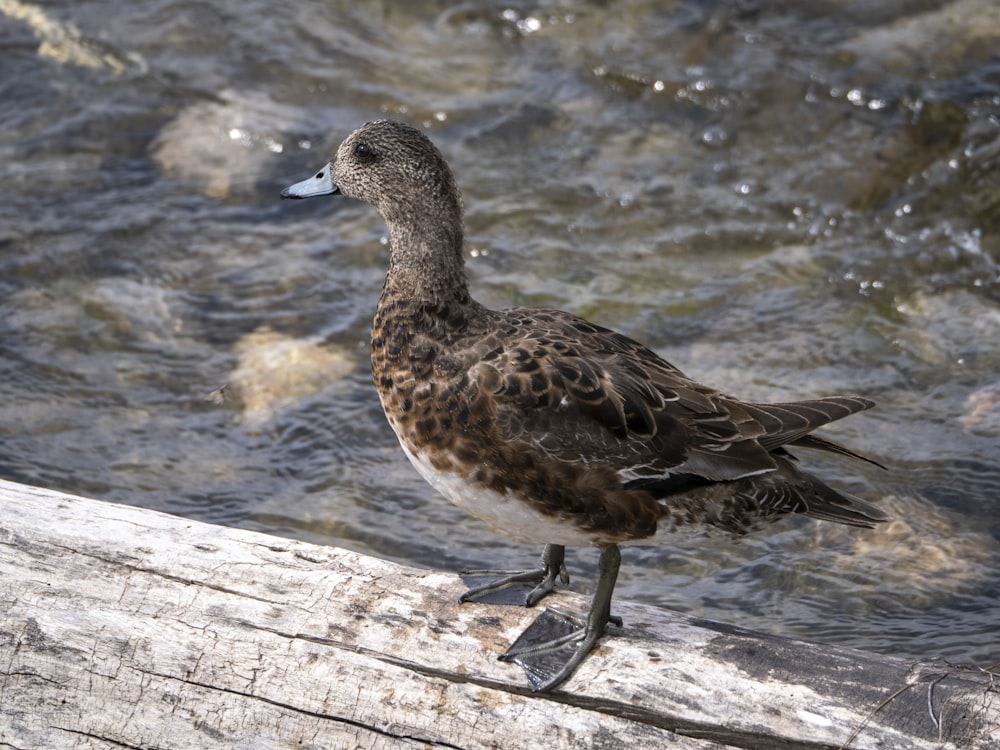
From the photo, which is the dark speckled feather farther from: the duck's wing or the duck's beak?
the duck's beak

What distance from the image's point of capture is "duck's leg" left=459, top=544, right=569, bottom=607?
4.21m

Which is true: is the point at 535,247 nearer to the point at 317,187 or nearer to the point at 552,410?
the point at 317,187

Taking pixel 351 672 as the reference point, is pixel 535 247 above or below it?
above

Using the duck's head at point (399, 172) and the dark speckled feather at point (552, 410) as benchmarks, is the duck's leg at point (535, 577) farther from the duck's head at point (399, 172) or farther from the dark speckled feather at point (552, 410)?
the duck's head at point (399, 172)

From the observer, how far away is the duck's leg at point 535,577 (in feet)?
13.8

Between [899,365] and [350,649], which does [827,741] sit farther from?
[899,365]

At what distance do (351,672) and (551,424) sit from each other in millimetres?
1012

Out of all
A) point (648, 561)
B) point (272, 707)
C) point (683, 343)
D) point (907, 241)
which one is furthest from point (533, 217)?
point (272, 707)

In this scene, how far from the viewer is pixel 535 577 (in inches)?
175

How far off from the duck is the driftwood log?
207 mm

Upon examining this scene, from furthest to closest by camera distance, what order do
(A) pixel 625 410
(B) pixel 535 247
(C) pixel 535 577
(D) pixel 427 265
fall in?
(B) pixel 535 247 < (C) pixel 535 577 < (D) pixel 427 265 < (A) pixel 625 410

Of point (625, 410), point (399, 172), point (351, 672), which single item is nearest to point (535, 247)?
point (399, 172)

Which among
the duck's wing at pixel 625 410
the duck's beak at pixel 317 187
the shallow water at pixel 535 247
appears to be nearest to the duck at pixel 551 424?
the duck's wing at pixel 625 410

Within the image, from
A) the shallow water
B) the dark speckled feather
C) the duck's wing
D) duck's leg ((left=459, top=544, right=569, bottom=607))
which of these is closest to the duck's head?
the dark speckled feather
